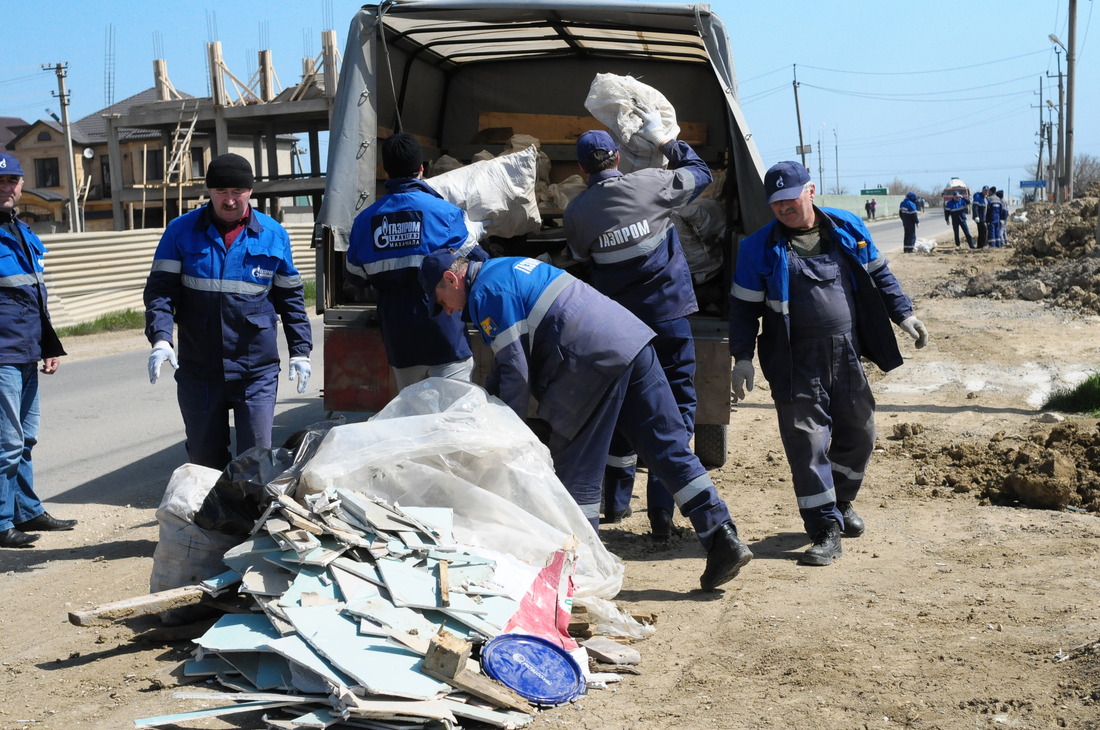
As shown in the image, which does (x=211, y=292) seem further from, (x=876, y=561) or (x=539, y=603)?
(x=876, y=561)

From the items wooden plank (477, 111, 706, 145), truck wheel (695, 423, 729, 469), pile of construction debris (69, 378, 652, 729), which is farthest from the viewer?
wooden plank (477, 111, 706, 145)

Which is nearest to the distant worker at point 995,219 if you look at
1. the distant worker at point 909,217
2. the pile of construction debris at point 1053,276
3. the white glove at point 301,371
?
the distant worker at point 909,217

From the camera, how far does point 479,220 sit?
6523 mm

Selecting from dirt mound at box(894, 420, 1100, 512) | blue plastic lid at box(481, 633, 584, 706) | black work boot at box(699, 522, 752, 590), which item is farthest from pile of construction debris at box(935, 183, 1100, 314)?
blue plastic lid at box(481, 633, 584, 706)

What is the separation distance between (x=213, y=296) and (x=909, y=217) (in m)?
24.7

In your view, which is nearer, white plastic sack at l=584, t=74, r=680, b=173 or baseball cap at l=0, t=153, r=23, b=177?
baseball cap at l=0, t=153, r=23, b=177

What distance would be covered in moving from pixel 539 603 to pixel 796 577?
1.44m

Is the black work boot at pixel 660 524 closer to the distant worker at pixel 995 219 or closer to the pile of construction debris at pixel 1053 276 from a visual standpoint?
the pile of construction debris at pixel 1053 276

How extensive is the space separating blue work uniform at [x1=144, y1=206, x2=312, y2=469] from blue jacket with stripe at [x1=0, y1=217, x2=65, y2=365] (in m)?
0.86

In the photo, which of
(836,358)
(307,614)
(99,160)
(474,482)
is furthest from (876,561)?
(99,160)

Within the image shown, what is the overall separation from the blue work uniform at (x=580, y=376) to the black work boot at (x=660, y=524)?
0.92 m

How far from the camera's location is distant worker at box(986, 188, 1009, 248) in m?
28.4

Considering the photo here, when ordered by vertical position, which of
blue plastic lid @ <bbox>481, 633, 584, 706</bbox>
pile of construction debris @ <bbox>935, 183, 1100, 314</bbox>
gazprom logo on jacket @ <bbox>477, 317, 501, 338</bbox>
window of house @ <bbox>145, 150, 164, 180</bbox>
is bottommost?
blue plastic lid @ <bbox>481, 633, 584, 706</bbox>

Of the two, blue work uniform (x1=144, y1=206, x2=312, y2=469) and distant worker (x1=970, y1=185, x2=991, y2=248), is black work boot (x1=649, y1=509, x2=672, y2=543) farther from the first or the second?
distant worker (x1=970, y1=185, x2=991, y2=248)
